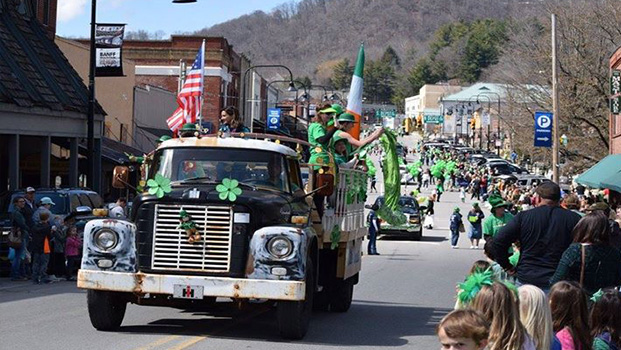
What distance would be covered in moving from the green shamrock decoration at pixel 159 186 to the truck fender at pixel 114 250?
473mm

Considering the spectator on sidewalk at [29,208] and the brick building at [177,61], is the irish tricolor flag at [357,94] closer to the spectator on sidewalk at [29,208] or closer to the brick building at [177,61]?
the spectator on sidewalk at [29,208]

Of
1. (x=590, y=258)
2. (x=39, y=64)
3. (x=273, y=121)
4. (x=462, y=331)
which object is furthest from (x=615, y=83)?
(x=462, y=331)

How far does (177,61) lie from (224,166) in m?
59.2

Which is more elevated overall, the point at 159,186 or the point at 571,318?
the point at 159,186

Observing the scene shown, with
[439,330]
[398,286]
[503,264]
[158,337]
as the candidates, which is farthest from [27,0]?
[439,330]

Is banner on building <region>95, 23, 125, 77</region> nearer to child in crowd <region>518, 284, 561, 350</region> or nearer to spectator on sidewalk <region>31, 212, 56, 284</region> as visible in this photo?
spectator on sidewalk <region>31, 212, 56, 284</region>

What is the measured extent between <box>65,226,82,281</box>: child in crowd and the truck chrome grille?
9928mm

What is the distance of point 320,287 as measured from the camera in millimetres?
16484

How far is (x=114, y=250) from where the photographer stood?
1369 cm

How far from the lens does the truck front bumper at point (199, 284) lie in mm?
13273

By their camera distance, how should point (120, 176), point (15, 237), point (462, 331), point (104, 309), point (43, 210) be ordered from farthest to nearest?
point (43, 210)
point (15, 237)
point (120, 176)
point (104, 309)
point (462, 331)

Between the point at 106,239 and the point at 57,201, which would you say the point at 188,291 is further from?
the point at 57,201

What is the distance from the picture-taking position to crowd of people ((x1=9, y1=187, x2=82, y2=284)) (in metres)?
22.5

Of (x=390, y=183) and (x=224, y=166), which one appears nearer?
(x=224, y=166)
